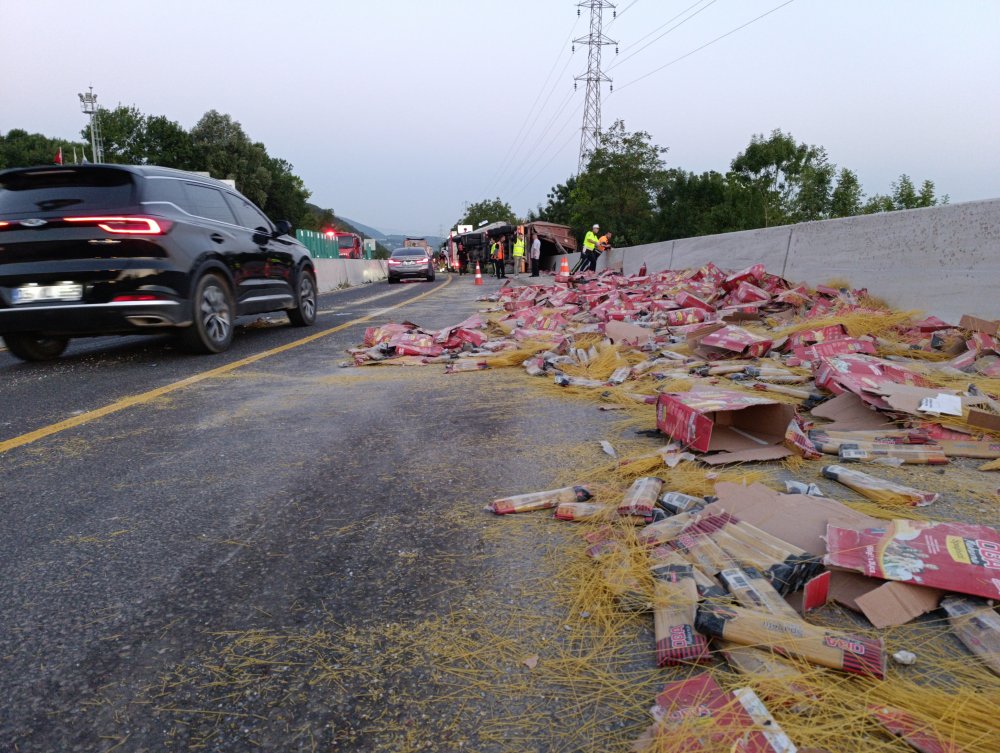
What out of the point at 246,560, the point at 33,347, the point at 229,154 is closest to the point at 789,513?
the point at 246,560

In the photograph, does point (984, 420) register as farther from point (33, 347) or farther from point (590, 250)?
point (590, 250)

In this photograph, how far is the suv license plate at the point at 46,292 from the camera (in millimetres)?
5637

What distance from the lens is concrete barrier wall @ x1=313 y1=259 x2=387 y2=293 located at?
21.8 metres

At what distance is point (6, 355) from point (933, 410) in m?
8.63

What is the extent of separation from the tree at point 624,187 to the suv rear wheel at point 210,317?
32180 millimetres

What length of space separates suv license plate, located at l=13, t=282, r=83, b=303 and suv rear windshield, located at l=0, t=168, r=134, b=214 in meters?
0.70

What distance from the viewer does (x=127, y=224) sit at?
18.8ft

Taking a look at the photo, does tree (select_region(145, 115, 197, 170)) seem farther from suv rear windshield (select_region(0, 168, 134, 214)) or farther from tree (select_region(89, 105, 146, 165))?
suv rear windshield (select_region(0, 168, 134, 214))

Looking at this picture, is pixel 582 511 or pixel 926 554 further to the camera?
pixel 582 511

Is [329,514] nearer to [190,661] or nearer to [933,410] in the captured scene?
[190,661]

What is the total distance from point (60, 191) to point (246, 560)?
214 inches

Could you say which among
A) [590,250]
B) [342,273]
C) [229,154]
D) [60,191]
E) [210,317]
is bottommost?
[342,273]

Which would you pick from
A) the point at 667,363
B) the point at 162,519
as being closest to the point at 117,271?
the point at 162,519

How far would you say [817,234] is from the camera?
28.5ft
